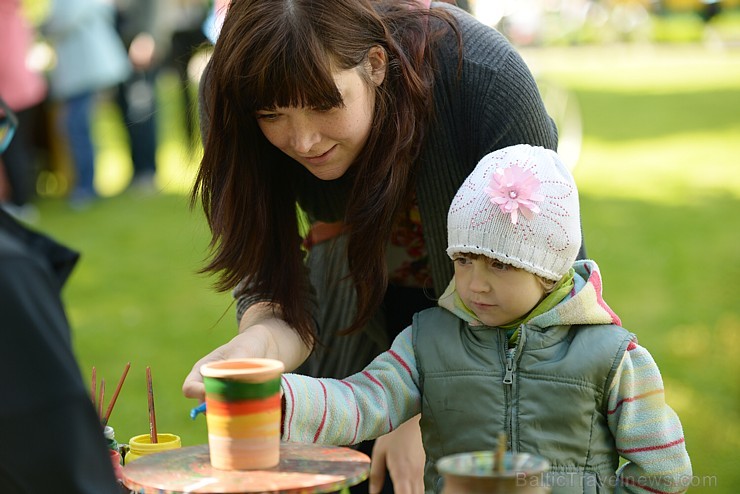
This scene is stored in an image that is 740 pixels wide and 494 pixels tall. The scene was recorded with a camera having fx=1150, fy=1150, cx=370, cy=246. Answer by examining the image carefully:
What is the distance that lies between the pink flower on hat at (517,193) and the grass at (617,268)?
0.81 m

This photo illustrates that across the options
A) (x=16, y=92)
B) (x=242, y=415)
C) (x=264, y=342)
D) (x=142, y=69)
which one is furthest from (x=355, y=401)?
(x=142, y=69)

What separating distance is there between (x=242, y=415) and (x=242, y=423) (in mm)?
12

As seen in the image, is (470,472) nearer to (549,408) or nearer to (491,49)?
(549,408)

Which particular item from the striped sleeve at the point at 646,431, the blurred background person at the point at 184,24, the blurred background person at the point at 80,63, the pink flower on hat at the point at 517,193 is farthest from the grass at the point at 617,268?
the blurred background person at the point at 184,24

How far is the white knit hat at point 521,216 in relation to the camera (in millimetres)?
2086

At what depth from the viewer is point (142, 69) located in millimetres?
9086

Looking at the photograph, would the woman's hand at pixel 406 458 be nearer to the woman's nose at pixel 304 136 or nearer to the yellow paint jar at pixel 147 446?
the yellow paint jar at pixel 147 446

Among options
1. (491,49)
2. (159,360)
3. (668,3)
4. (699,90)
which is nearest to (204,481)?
(491,49)

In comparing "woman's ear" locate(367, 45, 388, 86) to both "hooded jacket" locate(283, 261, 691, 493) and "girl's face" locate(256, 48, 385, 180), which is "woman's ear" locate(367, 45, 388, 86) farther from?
"hooded jacket" locate(283, 261, 691, 493)

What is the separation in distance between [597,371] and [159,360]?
3570mm

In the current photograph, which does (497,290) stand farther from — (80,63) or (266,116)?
(80,63)

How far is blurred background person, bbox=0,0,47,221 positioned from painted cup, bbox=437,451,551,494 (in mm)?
6388

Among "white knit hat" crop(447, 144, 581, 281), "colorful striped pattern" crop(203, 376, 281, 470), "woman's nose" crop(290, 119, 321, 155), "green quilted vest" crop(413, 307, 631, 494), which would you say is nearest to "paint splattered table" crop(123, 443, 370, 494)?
"colorful striped pattern" crop(203, 376, 281, 470)

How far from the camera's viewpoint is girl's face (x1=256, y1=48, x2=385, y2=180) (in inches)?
86.7
